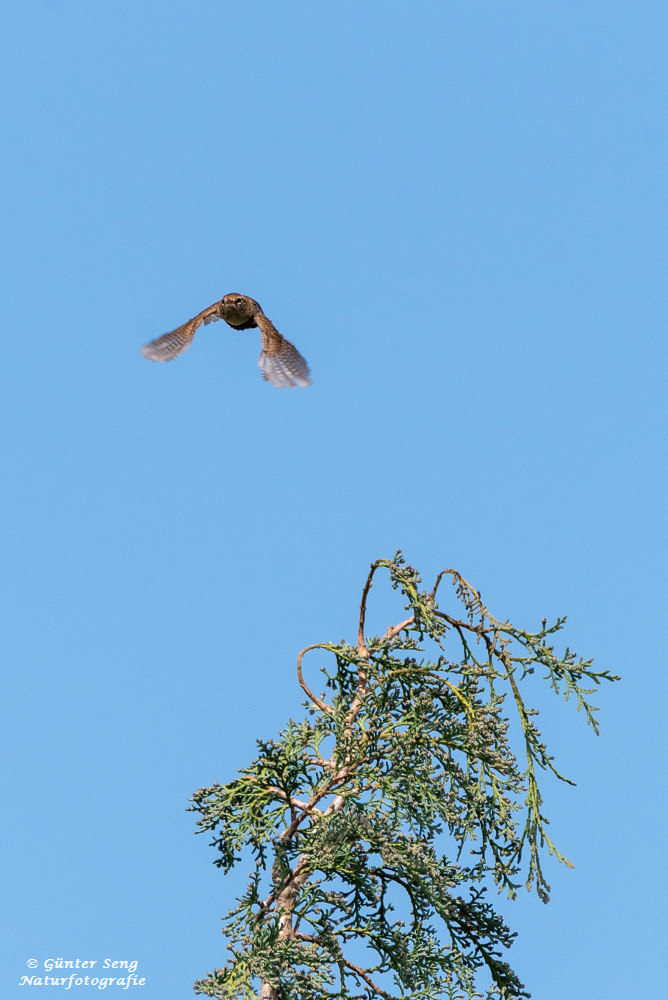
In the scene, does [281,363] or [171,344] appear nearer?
[281,363]

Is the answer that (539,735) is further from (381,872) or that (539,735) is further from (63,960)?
(63,960)

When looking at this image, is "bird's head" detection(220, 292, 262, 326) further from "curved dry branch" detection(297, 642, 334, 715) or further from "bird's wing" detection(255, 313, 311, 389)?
"curved dry branch" detection(297, 642, 334, 715)

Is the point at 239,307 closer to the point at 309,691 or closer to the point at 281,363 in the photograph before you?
the point at 281,363

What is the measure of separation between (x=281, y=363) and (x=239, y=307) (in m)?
0.91

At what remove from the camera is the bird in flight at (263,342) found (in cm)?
1164

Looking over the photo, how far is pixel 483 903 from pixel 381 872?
36.2 inches

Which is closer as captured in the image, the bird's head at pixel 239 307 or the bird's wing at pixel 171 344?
the bird's head at pixel 239 307

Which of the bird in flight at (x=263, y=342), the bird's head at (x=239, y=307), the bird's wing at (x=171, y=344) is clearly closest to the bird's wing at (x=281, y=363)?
the bird in flight at (x=263, y=342)

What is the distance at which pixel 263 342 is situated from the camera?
470 inches

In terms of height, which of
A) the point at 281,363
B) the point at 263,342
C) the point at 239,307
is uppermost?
the point at 239,307

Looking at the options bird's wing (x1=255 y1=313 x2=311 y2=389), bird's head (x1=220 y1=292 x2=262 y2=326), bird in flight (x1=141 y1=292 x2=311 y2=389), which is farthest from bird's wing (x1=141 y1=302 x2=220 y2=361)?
bird's wing (x1=255 y1=313 x2=311 y2=389)

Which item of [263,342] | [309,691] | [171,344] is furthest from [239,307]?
[309,691]

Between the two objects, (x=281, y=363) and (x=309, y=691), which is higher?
(x=281, y=363)

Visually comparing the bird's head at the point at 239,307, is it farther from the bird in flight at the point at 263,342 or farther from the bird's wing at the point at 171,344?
the bird's wing at the point at 171,344
